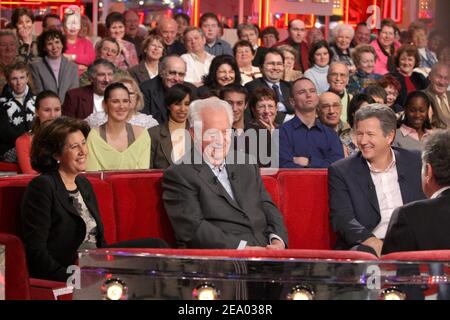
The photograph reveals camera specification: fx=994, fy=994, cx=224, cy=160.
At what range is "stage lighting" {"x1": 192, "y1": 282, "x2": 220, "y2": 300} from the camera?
2557 millimetres

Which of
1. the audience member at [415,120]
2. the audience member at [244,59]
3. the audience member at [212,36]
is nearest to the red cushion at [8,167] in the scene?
the audience member at [415,120]

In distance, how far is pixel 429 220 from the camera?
3.45 metres

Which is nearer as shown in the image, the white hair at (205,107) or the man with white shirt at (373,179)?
the white hair at (205,107)

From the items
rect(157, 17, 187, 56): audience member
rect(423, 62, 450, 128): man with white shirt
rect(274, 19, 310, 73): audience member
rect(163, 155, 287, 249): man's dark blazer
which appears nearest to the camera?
rect(163, 155, 287, 249): man's dark blazer

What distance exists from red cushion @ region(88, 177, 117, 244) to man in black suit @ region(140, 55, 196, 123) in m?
2.73

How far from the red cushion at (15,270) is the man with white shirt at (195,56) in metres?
5.12

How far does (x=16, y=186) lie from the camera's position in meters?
4.57

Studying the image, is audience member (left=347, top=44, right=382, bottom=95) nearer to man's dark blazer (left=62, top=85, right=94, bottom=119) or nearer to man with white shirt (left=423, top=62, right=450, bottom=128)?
man with white shirt (left=423, top=62, right=450, bottom=128)

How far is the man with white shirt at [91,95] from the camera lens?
7.31 m

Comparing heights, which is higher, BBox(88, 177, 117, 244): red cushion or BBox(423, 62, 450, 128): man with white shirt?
BBox(423, 62, 450, 128): man with white shirt

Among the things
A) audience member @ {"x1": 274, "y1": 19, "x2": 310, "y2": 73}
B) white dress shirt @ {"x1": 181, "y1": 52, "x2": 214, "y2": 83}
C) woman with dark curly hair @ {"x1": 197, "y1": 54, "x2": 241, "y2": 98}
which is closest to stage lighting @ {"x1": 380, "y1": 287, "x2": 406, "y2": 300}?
woman with dark curly hair @ {"x1": 197, "y1": 54, "x2": 241, "y2": 98}

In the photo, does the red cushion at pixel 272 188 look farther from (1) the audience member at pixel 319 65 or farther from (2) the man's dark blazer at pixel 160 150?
(1) the audience member at pixel 319 65

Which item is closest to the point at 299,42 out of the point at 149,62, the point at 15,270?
the point at 149,62

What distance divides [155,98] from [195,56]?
119 cm
